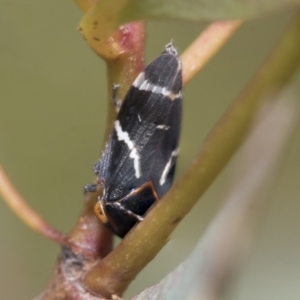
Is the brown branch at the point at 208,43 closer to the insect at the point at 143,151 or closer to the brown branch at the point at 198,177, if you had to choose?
the insect at the point at 143,151

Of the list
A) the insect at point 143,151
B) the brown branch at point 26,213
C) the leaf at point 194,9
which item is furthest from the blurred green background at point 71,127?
the leaf at point 194,9

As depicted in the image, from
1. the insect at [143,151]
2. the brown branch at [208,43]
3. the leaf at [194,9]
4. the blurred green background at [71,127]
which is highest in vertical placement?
the leaf at [194,9]

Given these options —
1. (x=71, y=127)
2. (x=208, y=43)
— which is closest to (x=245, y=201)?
(x=208, y=43)

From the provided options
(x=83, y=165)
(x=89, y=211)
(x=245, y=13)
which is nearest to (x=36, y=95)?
(x=83, y=165)

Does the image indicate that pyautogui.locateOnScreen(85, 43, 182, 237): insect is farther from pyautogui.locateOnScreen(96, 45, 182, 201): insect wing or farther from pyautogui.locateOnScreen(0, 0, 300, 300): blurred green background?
pyautogui.locateOnScreen(0, 0, 300, 300): blurred green background

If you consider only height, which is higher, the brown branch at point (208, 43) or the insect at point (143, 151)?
the brown branch at point (208, 43)

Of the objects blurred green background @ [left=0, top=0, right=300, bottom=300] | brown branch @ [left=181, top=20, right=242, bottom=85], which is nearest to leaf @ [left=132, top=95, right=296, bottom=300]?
brown branch @ [left=181, top=20, right=242, bottom=85]

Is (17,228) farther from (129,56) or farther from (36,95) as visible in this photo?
(129,56)
